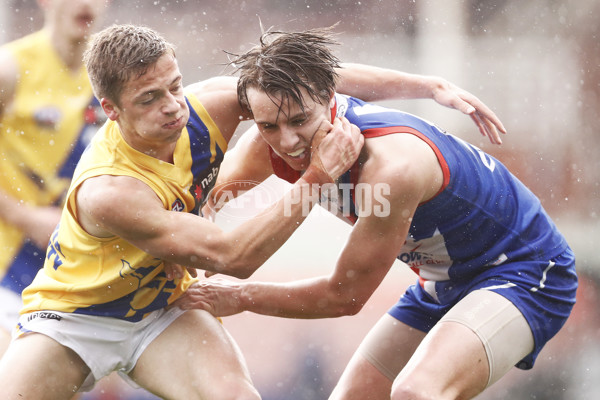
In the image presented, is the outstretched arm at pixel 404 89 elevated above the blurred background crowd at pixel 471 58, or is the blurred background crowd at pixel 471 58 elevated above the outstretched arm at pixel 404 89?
the outstretched arm at pixel 404 89

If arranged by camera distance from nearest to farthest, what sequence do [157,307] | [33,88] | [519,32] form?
[157,307], [33,88], [519,32]

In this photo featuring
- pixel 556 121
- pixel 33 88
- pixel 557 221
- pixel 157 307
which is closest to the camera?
pixel 157 307

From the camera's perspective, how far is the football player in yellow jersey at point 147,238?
289cm

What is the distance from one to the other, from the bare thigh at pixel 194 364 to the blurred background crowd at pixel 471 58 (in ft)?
15.8

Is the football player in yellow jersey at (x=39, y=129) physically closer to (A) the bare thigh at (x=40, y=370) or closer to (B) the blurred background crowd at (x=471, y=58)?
(A) the bare thigh at (x=40, y=370)

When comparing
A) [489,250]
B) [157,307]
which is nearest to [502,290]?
Result: [489,250]

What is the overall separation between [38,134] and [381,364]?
1979 mm

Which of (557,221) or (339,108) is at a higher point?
(339,108)

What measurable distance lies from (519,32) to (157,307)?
8.52 metres

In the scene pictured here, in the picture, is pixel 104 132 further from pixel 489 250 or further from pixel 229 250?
pixel 489 250

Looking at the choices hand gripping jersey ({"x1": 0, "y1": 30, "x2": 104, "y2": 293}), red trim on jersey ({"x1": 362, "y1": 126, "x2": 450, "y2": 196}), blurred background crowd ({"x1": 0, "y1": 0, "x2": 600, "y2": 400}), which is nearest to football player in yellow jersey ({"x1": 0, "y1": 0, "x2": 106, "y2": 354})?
hand gripping jersey ({"x1": 0, "y1": 30, "x2": 104, "y2": 293})

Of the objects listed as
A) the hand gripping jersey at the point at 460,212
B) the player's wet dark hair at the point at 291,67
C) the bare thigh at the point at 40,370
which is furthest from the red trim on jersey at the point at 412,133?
the bare thigh at the point at 40,370

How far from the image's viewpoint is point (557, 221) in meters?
8.86

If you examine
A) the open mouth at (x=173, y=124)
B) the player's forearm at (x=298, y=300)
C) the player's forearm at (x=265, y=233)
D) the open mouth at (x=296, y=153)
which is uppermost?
the open mouth at (x=173, y=124)
